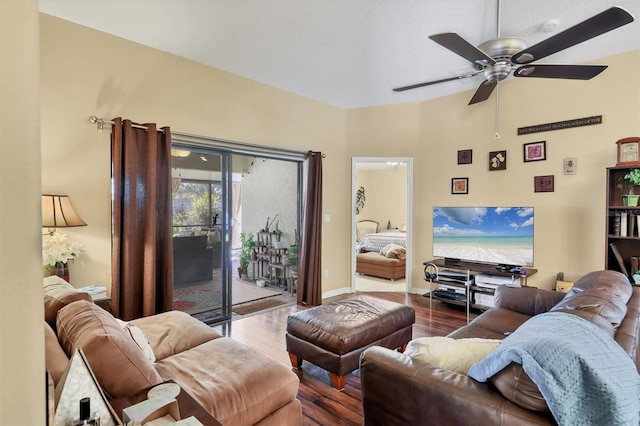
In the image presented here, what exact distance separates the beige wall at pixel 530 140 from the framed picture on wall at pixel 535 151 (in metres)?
0.05

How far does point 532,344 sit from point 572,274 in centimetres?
341

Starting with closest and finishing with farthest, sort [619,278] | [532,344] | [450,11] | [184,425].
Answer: [184,425], [532,344], [619,278], [450,11]

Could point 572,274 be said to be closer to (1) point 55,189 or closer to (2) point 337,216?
(2) point 337,216

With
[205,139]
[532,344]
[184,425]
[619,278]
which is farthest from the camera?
[205,139]

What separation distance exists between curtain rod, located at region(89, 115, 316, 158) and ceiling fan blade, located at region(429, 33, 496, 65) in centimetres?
251

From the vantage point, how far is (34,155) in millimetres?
482

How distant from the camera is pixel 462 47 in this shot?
215 centimetres

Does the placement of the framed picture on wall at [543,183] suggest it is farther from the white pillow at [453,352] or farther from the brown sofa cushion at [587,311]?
the white pillow at [453,352]

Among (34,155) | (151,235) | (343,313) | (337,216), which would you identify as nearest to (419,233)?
(337,216)

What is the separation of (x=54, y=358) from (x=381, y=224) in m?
9.09

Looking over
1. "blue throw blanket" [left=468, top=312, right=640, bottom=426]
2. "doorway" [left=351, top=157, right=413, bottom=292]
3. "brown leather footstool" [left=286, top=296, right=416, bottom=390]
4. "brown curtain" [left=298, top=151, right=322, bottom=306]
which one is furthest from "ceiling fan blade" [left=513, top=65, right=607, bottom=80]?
"brown curtain" [left=298, top=151, right=322, bottom=306]

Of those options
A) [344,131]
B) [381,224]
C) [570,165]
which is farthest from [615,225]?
[381,224]

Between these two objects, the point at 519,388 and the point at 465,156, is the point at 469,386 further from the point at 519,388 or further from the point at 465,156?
the point at 465,156

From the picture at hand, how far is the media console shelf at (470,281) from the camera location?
12.7ft
